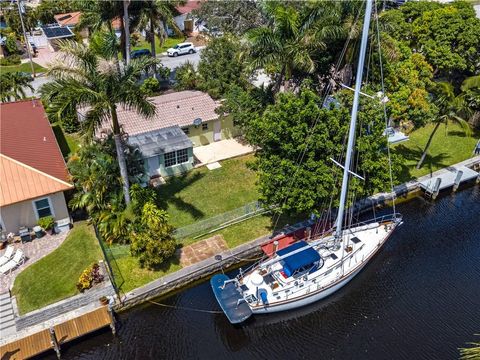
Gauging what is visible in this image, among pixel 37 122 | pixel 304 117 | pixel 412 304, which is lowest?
pixel 412 304

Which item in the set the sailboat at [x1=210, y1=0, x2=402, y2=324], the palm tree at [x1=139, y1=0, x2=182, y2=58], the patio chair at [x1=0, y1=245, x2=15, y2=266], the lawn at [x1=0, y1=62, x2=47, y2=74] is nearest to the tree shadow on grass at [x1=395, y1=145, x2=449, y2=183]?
the sailboat at [x1=210, y1=0, x2=402, y2=324]

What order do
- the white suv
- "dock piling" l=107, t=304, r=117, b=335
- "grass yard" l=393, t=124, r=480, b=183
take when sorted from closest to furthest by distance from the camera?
1. "dock piling" l=107, t=304, r=117, b=335
2. "grass yard" l=393, t=124, r=480, b=183
3. the white suv

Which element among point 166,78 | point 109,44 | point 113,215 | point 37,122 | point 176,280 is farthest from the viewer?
point 166,78

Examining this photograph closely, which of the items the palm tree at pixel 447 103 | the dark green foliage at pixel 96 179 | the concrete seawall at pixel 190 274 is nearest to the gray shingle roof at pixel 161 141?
the dark green foliage at pixel 96 179

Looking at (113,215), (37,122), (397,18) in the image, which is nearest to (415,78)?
(397,18)

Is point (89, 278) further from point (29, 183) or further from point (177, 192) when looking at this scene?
point (177, 192)

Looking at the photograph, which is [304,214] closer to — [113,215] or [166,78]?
[113,215]

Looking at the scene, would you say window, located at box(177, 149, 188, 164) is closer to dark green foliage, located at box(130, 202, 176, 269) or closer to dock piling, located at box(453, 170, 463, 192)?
dark green foliage, located at box(130, 202, 176, 269)
